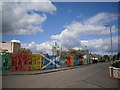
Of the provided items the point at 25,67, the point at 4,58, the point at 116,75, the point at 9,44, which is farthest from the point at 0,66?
the point at 9,44

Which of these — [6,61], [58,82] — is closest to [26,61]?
[6,61]

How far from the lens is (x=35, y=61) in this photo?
90.9 feet

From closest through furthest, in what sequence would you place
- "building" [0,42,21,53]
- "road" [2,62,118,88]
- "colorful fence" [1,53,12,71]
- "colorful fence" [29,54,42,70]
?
"road" [2,62,118,88], "colorful fence" [1,53,12,71], "colorful fence" [29,54,42,70], "building" [0,42,21,53]

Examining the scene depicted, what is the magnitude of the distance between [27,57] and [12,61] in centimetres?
284

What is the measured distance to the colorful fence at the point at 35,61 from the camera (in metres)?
27.3

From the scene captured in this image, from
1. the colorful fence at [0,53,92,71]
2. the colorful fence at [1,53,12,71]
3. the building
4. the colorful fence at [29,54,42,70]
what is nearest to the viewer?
the colorful fence at [1,53,12,71]

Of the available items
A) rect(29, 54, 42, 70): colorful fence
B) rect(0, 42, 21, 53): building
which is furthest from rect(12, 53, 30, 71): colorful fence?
rect(0, 42, 21, 53): building

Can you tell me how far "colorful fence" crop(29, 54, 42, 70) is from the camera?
2729cm

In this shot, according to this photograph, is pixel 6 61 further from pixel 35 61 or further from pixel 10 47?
pixel 10 47

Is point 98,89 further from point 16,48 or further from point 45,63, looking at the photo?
point 16,48

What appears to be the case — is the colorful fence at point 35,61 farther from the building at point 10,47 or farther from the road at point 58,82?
the building at point 10,47

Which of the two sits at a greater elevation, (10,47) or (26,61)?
(10,47)

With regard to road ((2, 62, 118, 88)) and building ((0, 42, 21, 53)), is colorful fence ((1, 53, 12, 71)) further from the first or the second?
building ((0, 42, 21, 53))

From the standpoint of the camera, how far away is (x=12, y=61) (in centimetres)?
2480
